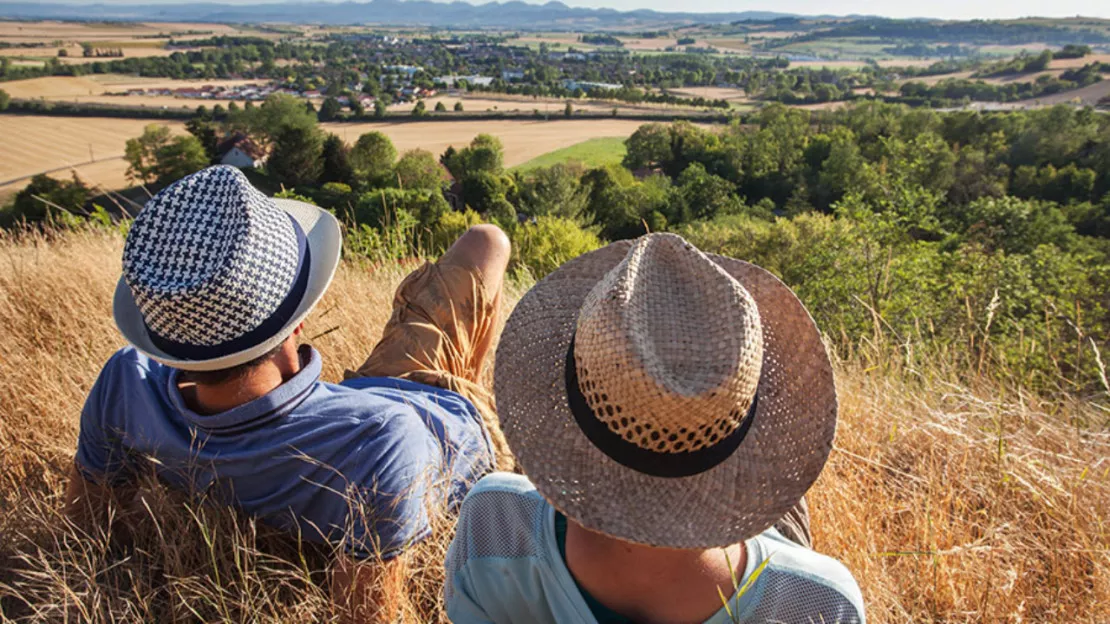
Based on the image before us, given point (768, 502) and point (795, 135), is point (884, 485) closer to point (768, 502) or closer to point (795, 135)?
point (768, 502)

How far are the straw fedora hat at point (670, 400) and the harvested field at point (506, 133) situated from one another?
→ 48929 millimetres

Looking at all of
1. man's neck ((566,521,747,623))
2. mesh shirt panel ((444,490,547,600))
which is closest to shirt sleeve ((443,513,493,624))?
mesh shirt panel ((444,490,547,600))

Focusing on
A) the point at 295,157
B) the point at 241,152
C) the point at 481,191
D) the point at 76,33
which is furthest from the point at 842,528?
the point at 76,33

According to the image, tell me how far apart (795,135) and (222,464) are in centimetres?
6110

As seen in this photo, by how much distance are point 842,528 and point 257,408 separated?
1647 millimetres

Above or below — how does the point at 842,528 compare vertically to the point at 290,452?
below

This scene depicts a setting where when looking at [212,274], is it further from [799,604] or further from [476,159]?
[476,159]

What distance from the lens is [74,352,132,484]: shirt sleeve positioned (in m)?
1.72

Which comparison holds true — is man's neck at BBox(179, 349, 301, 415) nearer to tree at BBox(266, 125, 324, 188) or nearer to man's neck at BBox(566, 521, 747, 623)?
man's neck at BBox(566, 521, 747, 623)

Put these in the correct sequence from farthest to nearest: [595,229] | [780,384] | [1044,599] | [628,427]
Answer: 1. [595,229]
2. [1044,599]
3. [780,384]
4. [628,427]

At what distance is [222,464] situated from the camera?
1618 millimetres

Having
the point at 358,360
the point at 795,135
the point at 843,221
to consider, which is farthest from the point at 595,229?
the point at 358,360

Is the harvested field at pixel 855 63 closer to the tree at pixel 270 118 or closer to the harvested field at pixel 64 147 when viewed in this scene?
the tree at pixel 270 118

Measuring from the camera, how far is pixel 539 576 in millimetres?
1207
